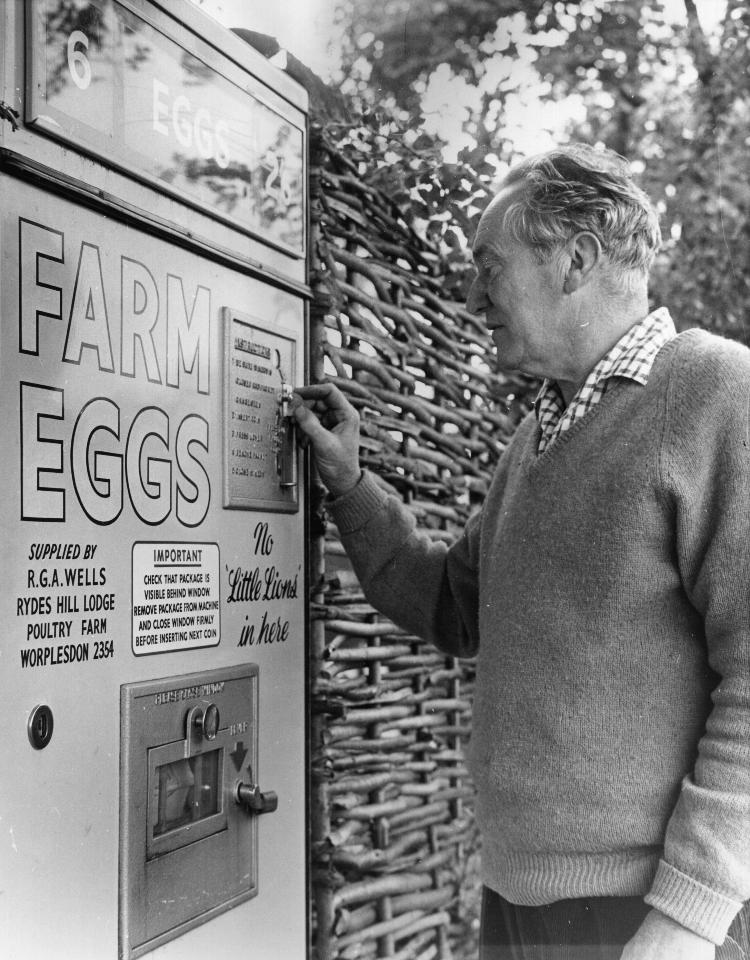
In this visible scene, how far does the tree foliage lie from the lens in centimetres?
168

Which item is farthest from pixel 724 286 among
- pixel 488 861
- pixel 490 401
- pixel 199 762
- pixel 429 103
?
pixel 199 762

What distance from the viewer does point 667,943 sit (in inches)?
49.4

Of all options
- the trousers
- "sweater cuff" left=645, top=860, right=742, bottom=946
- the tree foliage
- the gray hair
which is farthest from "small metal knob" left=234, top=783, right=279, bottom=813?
the tree foliage

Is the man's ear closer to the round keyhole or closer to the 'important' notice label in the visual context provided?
the 'important' notice label

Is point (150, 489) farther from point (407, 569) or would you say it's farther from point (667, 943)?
point (667, 943)

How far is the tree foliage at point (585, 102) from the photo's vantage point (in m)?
1.68

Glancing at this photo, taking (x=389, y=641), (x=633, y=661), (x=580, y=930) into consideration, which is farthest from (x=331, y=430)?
(x=580, y=930)

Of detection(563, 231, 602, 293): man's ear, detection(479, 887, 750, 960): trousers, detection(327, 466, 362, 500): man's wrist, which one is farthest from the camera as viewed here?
detection(327, 466, 362, 500): man's wrist

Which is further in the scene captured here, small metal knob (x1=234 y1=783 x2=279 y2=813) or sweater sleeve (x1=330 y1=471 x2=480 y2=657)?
sweater sleeve (x1=330 y1=471 x2=480 y2=657)

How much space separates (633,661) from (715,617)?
14 centimetres

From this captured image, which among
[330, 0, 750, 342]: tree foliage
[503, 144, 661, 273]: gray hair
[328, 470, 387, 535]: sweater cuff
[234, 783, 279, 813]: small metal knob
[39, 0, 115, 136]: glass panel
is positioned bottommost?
[234, 783, 279, 813]: small metal knob

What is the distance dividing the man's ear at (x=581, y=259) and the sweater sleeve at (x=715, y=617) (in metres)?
0.23

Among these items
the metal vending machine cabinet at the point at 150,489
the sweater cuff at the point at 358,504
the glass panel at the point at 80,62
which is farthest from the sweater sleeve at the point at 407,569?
the glass panel at the point at 80,62

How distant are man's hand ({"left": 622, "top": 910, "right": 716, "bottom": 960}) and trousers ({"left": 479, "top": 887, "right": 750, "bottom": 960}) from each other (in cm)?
8
